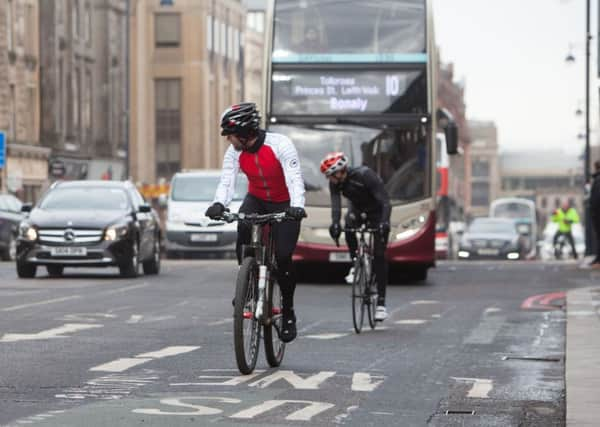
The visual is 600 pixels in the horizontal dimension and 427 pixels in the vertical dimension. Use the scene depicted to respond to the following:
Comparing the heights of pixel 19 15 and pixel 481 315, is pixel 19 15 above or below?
above

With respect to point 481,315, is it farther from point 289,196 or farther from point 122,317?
point 289,196

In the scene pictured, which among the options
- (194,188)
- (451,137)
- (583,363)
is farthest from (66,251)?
(583,363)

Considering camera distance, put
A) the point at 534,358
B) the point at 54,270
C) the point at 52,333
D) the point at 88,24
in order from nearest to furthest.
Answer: the point at 534,358 < the point at 52,333 < the point at 54,270 < the point at 88,24

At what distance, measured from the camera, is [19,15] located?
2596 inches

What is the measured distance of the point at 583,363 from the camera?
40.4 ft

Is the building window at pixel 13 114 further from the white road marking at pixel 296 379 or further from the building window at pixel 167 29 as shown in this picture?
the white road marking at pixel 296 379

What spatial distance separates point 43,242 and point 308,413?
1688cm

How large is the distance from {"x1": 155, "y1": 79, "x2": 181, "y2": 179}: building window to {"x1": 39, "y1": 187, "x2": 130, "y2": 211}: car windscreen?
2944 inches

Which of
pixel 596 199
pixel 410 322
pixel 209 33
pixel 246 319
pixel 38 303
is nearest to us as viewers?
pixel 246 319

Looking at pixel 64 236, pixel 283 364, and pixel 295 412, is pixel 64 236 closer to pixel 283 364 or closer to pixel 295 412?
pixel 283 364

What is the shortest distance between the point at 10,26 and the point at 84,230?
1583 inches

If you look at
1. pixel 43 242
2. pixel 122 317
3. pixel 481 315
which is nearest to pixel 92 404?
pixel 122 317

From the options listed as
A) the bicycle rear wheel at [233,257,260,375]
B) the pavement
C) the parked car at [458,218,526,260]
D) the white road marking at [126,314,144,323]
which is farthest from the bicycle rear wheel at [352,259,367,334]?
the parked car at [458,218,526,260]

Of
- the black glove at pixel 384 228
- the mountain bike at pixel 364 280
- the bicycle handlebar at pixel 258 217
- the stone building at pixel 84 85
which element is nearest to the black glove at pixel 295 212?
the bicycle handlebar at pixel 258 217
